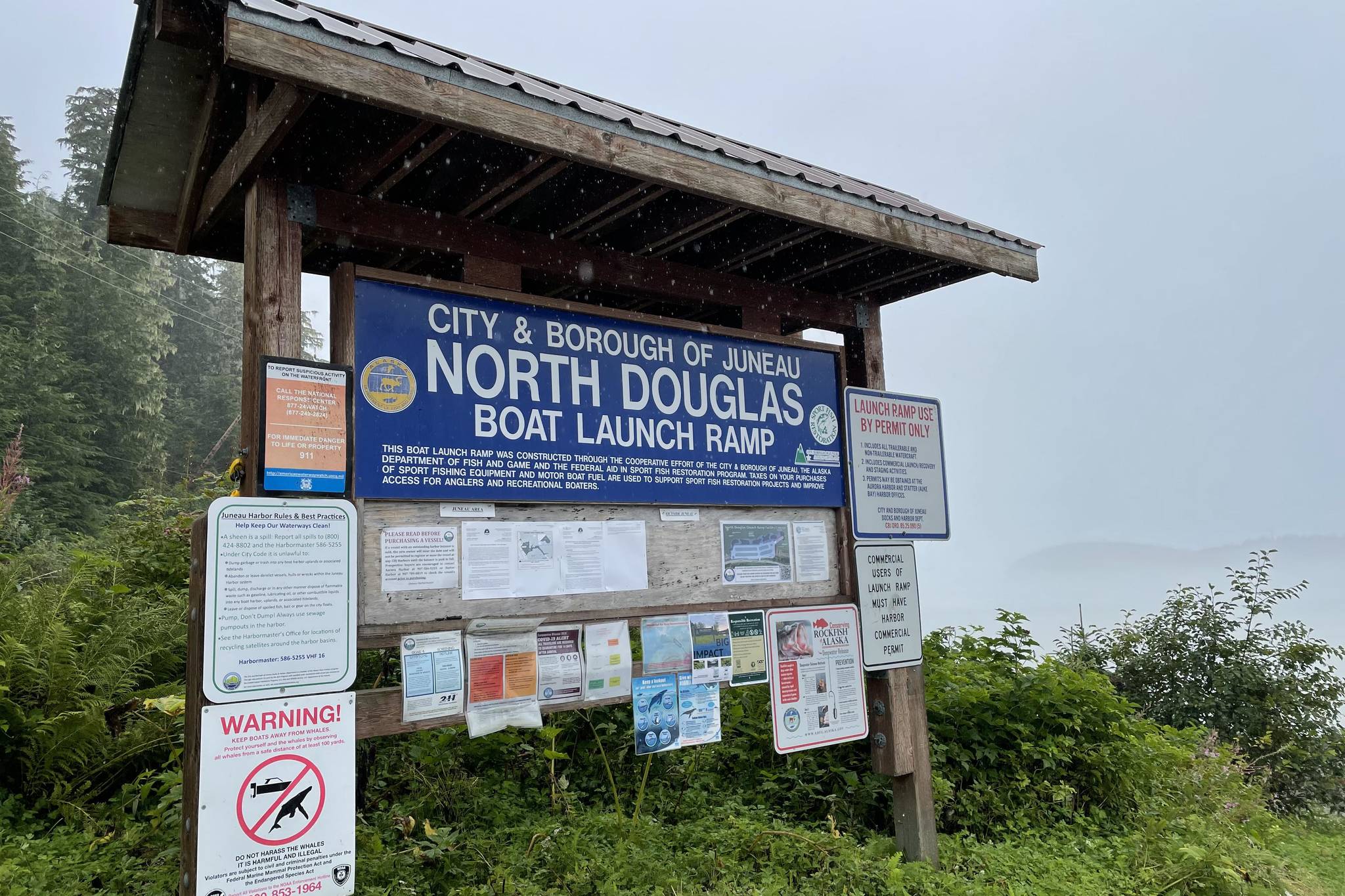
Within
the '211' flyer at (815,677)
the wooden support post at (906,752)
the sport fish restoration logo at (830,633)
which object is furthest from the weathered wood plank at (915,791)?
the sport fish restoration logo at (830,633)

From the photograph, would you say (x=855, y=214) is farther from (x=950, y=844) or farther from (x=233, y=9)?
(x=950, y=844)

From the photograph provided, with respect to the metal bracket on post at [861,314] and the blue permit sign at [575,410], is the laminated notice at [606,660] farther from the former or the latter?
the metal bracket on post at [861,314]

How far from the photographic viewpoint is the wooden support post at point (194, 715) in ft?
10.2

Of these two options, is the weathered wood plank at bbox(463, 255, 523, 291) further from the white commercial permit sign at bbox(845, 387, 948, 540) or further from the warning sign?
the white commercial permit sign at bbox(845, 387, 948, 540)

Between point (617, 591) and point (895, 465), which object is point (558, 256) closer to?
point (617, 591)

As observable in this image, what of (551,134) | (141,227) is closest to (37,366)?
(141,227)

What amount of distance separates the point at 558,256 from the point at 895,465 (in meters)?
2.33

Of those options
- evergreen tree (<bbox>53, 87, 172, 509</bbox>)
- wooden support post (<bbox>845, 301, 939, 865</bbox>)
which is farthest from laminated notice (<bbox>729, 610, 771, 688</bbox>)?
evergreen tree (<bbox>53, 87, 172, 509</bbox>)

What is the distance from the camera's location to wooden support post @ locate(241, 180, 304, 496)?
348 centimetres

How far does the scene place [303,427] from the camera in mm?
3496

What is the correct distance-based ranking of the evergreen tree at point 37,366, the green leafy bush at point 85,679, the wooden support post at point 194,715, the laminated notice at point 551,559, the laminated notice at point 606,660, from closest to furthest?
1. the wooden support post at point 194,715
2. the laminated notice at point 551,559
3. the laminated notice at point 606,660
4. the green leafy bush at point 85,679
5. the evergreen tree at point 37,366

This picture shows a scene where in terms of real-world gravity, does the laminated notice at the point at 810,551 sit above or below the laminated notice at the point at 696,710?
above

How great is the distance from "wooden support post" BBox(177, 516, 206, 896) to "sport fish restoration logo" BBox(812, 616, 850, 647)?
2967 millimetres

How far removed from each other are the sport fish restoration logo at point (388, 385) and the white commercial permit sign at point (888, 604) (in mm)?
2603
